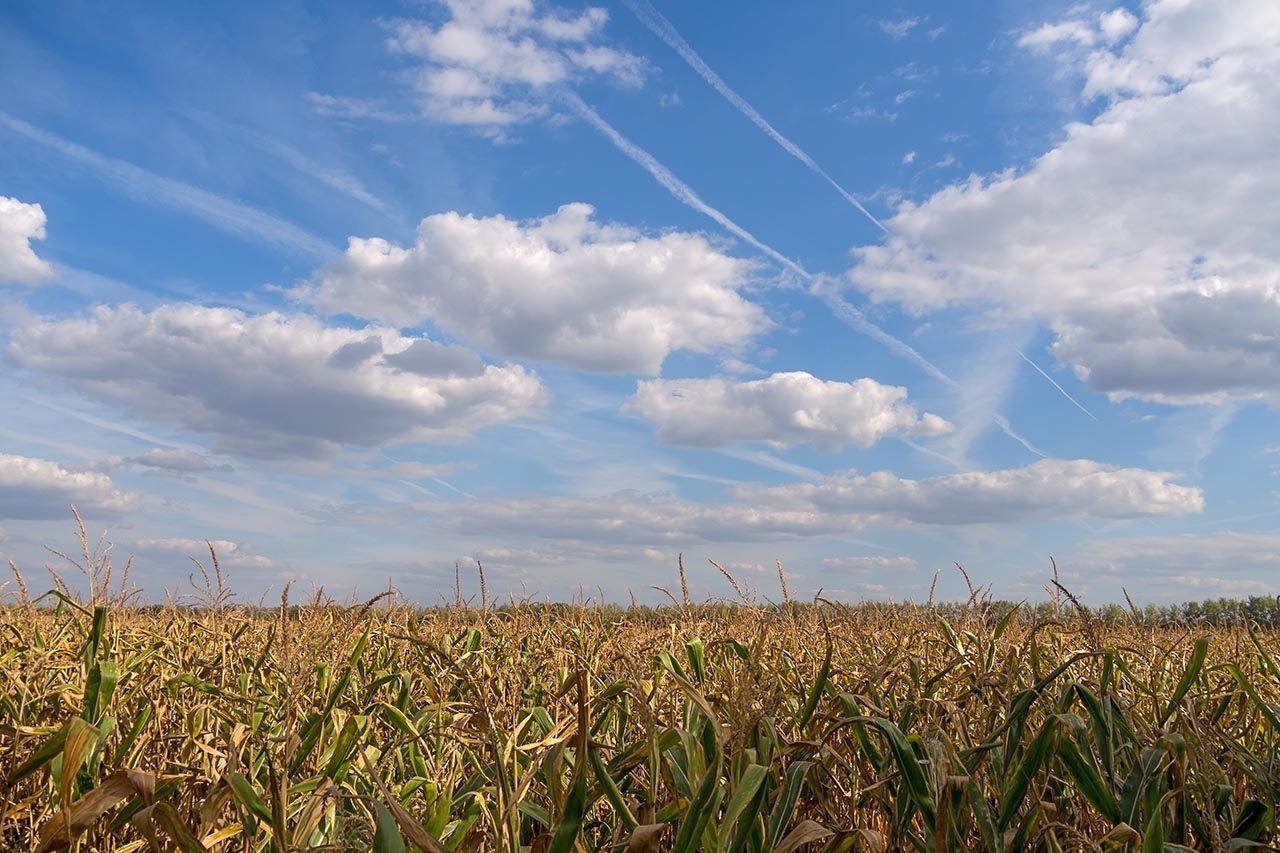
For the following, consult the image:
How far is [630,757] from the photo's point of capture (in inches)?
115

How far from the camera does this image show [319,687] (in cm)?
491

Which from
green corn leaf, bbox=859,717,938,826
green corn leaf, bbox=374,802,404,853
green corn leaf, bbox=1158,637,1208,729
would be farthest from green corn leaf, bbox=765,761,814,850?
green corn leaf, bbox=1158,637,1208,729

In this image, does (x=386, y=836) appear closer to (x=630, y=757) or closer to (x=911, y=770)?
(x=630, y=757)

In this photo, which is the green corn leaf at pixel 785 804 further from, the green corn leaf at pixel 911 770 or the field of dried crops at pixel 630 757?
the green corn leaf at pixel 911 770

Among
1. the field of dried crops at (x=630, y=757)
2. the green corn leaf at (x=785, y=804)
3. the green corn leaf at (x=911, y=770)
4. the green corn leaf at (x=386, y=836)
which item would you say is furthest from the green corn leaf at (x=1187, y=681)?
the green corn leaf at (x=386, y=836)

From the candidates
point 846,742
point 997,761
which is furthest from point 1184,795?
point 846,742

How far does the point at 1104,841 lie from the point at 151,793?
2.48 metres

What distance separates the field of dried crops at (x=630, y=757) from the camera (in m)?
2.35

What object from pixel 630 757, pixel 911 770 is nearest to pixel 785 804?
pixel 911 770

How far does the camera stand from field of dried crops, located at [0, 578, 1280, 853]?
2.35 meters

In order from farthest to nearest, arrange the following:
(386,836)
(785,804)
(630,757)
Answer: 1. (630,757)
2. (785,804)
3. (386,836)

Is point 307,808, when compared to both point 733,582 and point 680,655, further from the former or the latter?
point 680,655

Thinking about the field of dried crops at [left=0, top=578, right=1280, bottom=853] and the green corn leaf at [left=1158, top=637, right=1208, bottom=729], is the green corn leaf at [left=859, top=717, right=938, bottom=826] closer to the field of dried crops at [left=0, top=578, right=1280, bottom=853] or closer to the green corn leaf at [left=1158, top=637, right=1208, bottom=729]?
the field of dried crops at [left=0, top=578, right=1280, bottom=853]

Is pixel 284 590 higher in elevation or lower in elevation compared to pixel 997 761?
higher
